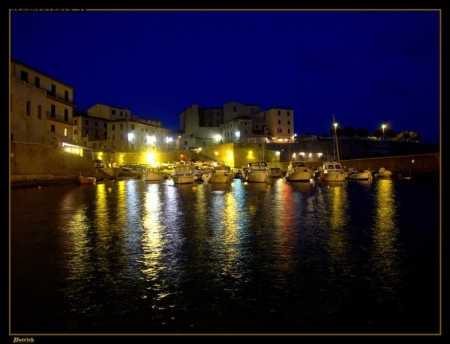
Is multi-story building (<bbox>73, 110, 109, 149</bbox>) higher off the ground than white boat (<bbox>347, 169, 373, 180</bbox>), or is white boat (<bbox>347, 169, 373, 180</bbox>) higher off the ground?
multi-story building (<bbox>73, 110, 109, 149</bbox>)

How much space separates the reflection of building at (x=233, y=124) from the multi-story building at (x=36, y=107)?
41266mm

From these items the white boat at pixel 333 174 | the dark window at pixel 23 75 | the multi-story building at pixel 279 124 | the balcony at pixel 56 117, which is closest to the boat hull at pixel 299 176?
the white boat at pixel 333 174

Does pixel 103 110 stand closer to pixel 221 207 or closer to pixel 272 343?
pixel 221 207

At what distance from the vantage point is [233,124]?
94250mm

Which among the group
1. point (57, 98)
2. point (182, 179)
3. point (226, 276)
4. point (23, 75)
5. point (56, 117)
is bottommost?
point (226, 276)

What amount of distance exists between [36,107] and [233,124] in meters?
55.8

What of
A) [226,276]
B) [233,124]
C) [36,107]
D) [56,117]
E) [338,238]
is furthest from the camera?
[233,124]

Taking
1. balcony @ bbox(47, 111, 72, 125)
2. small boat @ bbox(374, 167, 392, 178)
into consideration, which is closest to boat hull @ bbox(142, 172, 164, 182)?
balcony @ bbox(47, 111, 72, 125)

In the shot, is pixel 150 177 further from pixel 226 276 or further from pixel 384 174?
pixel 226 276

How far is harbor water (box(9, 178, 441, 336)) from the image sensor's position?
5965 mm

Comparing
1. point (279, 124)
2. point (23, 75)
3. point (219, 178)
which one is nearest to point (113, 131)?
point (23, 75)

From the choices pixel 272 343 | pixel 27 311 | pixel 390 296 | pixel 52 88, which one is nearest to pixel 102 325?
pixel 27 311

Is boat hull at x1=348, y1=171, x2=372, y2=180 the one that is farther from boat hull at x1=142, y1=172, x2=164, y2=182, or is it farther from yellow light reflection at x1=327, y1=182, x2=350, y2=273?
yellow light reflection at x1=327, y1=182, x2=350, y2=273

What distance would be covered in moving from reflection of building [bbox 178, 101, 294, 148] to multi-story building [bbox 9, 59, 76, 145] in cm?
4127
